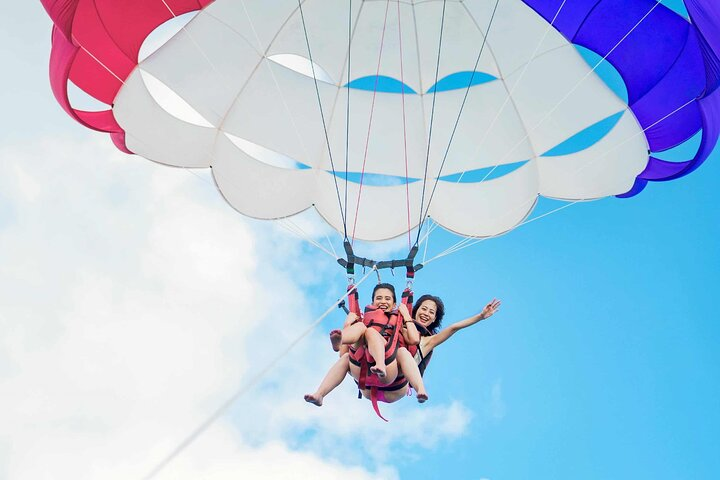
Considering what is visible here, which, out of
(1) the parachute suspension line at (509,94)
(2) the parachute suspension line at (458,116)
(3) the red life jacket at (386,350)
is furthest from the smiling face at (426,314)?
(1) the parachute suspension line at (509,94)

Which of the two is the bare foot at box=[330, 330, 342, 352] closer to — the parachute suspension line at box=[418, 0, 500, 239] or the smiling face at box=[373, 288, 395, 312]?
the smiling face at box=[373, 288, 395, 312]

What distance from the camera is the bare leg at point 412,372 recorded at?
5.41 metres

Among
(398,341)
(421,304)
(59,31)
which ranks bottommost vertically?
(398,341)

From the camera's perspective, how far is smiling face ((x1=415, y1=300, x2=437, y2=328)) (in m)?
6.63

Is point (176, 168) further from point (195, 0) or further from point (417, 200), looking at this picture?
point (417, 200)

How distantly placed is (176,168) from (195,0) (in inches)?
63.0

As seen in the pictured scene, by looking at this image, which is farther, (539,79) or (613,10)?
Answer: (539,79)

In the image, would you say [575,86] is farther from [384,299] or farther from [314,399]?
[314,399]

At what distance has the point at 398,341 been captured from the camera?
5848 millimetres

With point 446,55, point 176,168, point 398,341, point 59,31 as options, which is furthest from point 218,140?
point 398,341

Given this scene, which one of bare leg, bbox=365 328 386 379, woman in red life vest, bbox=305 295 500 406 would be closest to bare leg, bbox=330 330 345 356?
bare leg, bbox=365 328 386 379

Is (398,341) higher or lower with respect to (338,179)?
lower

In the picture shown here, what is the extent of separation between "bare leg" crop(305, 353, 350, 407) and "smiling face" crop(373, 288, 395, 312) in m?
0.48

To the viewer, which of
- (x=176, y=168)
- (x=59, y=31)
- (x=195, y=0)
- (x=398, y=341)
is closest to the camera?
(x=398, y=341)
